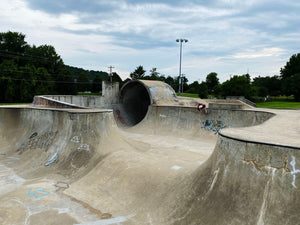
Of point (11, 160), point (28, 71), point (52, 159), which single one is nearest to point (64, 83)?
point (28, 71)

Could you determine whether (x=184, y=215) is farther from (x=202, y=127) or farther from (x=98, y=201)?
(x=202, y=127)

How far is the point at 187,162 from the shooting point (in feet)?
29.2

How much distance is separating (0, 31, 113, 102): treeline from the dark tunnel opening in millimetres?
24648

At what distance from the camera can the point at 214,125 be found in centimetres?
1462

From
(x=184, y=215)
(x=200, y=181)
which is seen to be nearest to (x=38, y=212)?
(x=184, y=215)

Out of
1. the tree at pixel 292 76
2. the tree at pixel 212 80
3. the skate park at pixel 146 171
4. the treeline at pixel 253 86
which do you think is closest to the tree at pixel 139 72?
the treeline at pixel 253 86

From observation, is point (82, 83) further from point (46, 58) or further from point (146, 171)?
point (146, 171)

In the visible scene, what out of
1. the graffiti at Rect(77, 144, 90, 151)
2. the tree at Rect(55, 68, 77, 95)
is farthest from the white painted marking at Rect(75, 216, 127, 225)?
the tree at Rect(55, 68, 77, 95)

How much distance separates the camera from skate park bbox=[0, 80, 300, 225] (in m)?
4.21

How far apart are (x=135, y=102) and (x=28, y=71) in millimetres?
26342

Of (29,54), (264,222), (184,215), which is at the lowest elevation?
(184,215)

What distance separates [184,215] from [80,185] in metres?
4.19

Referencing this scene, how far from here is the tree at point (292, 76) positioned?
4350cm

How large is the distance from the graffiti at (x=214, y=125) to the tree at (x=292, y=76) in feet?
125
